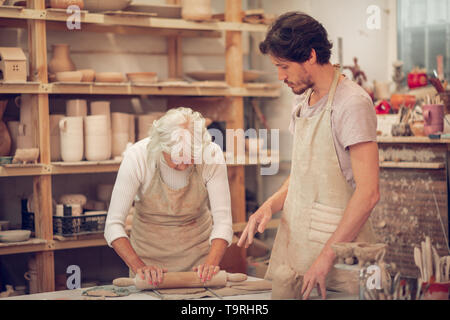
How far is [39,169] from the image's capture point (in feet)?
12.7

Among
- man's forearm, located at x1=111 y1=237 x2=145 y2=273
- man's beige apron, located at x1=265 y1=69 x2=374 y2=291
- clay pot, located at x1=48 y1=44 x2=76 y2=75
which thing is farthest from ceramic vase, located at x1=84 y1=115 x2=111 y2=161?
man's beige apron, located at x1=265 y1=69 x2=374 y2=291

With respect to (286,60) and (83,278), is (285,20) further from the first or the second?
(83,278)

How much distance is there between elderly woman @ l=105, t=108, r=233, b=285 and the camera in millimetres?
2643

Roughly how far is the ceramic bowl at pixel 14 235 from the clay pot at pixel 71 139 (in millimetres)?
504

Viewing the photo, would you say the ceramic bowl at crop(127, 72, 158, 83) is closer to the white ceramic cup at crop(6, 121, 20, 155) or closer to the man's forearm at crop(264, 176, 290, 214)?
the white ceramic cup at crop(6, 121, 20, 155)

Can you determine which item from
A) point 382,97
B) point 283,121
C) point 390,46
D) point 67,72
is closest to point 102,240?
point 67,72

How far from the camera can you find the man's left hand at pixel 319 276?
1962mm

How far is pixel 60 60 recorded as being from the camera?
4.07 meters

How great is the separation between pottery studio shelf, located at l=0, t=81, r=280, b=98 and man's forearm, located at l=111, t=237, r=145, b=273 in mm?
1574

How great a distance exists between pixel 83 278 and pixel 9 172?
3.31ft

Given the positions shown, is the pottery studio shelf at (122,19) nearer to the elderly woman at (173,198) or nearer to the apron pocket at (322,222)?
the elderly woman at (173,198)

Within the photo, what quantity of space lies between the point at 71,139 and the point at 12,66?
55 centimetres

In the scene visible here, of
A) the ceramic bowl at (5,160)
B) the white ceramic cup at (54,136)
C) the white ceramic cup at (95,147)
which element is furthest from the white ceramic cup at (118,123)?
the ceramic bowl at (5,160)

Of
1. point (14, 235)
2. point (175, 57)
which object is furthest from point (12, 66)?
point (175, 57)
